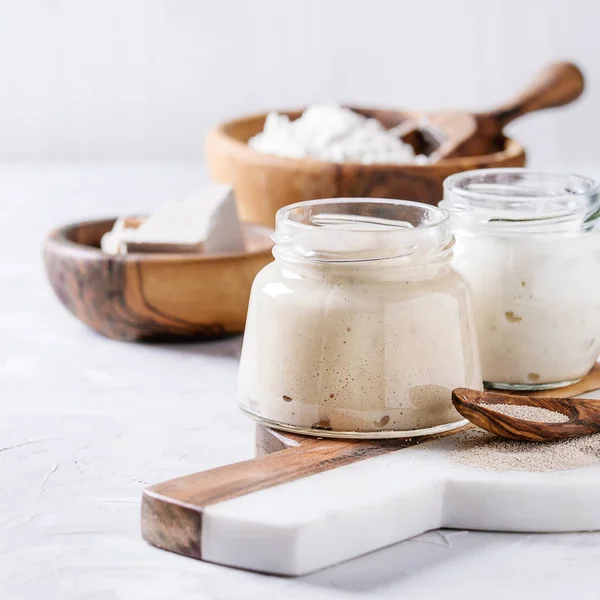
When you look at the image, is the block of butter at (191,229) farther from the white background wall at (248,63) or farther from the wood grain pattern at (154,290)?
the white background wall at (248,63)

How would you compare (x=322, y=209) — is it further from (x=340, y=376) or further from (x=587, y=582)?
(x=587, y=582)

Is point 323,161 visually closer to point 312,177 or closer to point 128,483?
point 312,177

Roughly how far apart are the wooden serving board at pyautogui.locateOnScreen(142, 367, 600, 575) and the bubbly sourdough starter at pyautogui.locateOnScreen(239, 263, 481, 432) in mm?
26

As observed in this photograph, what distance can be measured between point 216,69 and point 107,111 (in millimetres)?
277

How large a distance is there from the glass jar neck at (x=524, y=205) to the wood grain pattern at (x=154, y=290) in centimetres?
29

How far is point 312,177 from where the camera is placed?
134 centimetres

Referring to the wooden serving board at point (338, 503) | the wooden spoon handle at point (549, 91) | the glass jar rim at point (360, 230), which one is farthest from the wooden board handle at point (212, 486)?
the wooden spoon handle at point (549, 91)

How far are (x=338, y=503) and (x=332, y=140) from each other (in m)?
0.88

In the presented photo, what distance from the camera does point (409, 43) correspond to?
8.12 ft

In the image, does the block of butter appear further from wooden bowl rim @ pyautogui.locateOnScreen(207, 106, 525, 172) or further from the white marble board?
the white marble board

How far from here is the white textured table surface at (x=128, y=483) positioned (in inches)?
25.7

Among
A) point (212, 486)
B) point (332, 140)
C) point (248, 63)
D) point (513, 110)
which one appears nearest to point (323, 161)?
point (332, 140)

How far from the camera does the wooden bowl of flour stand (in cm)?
132

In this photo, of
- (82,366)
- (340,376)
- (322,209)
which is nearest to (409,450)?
(340,376)
